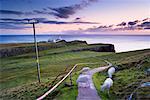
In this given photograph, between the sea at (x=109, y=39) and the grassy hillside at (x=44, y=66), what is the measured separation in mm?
69

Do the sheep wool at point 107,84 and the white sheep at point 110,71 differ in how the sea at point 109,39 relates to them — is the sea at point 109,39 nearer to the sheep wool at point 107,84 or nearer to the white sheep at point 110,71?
the white sheep at point 110,71

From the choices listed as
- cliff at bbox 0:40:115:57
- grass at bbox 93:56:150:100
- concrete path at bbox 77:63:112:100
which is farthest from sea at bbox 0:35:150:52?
concrete path at bbox 77:63:112:100

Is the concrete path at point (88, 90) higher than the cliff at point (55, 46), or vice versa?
the cliff at point (55, 46)

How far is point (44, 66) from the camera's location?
131 inches

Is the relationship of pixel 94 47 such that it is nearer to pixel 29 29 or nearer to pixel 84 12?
pixel 84 12

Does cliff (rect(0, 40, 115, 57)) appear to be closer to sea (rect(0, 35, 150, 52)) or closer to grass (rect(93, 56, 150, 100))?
sea (rect(0, 35, 150, 52))

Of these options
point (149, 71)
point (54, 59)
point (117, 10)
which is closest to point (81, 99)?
point (54, 59)

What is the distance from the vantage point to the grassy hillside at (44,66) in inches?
128

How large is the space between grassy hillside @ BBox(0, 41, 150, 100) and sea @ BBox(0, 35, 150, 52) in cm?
7

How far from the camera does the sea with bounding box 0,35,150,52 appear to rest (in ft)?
10.9

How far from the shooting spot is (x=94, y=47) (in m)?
3.39

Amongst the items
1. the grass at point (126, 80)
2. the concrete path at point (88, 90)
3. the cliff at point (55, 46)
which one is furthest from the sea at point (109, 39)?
the concrete path at point (88, 90)

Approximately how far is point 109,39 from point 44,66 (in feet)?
2.54

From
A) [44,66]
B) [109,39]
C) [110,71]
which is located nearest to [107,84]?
[110,71]
